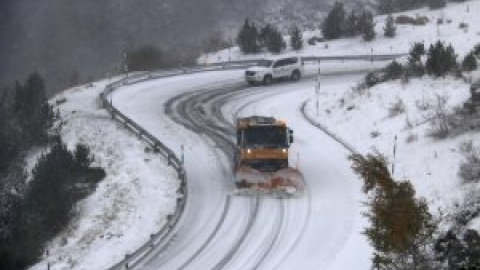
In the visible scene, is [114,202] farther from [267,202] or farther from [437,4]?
[437,4]

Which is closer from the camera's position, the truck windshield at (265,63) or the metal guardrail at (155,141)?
the metal guardrail at (155,141)

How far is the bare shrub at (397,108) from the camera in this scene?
29.5 meters

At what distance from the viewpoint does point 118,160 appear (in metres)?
28.3

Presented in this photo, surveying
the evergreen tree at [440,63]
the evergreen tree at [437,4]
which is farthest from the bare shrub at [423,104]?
the evergreen tree at [437,4]

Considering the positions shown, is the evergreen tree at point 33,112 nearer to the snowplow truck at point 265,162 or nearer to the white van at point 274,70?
the white van at point 274,70

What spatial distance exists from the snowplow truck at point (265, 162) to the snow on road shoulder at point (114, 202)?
2578 mm

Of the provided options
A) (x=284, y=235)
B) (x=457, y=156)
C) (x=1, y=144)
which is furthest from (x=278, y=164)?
(x=1, y=144)

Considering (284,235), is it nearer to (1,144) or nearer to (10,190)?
(10,190)

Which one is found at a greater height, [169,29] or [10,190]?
[169,29]

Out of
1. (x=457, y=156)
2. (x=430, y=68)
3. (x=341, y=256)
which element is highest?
(x=430, y=68)

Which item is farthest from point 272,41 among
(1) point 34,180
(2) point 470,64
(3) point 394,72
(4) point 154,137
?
(1) point 34,180

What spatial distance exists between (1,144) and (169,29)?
57.7m

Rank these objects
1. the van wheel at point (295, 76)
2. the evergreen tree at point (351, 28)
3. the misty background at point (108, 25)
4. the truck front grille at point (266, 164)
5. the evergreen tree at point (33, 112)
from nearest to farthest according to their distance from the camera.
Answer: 1. the truck front grille at point (266, 164)
2. the evergreen tree at point (33, 112)
3. the van wheel at point (295, 76)
4. the evergreen tree at point (351, 28)
5. the misty background at point (108, 25)

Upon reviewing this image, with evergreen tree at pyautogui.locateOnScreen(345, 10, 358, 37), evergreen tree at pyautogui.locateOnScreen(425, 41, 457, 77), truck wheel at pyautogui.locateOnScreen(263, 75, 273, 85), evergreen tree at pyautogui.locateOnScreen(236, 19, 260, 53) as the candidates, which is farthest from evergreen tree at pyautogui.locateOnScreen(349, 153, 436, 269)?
evergreen tree at pyautogui.locateOnScreen(345, 10, 358, 37)
